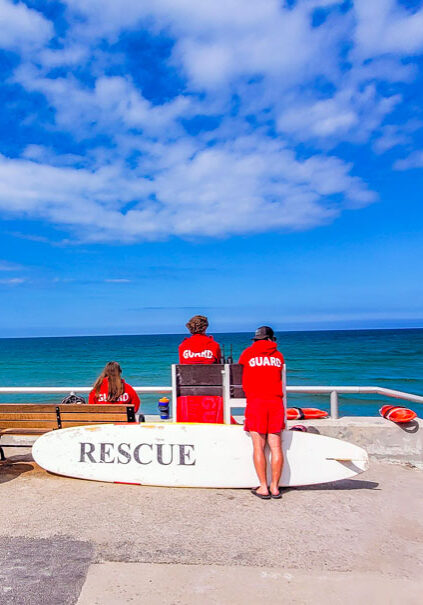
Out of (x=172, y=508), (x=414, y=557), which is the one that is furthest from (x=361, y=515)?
(x=172, y=508)

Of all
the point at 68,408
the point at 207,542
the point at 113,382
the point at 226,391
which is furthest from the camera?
the point at 113,382

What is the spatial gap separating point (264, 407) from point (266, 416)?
0.31 ft

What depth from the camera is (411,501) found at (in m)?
4.51

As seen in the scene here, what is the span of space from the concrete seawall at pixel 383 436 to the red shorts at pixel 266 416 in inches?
50.6

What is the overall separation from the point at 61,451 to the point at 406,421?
13.7ft

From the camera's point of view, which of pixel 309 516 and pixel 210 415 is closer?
pixel 309 516

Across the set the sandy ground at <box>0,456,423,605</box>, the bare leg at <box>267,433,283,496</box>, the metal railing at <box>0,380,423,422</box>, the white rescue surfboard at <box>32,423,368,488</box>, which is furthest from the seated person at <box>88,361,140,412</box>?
the bare leg at <box>267,433,283,496</box>

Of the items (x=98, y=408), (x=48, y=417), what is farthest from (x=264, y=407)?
(x=48, y=417)

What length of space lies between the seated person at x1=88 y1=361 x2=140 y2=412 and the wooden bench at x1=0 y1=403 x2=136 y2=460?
15.9 inches

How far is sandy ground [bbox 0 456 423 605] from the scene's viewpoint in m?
2.93

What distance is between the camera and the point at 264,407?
4.70 meters

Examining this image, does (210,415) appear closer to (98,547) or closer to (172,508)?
(172,508)

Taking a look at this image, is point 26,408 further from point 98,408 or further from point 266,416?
point 266,416

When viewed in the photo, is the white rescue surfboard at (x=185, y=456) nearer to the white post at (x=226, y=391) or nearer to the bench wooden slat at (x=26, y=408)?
the white post at (x=226, y=391)
